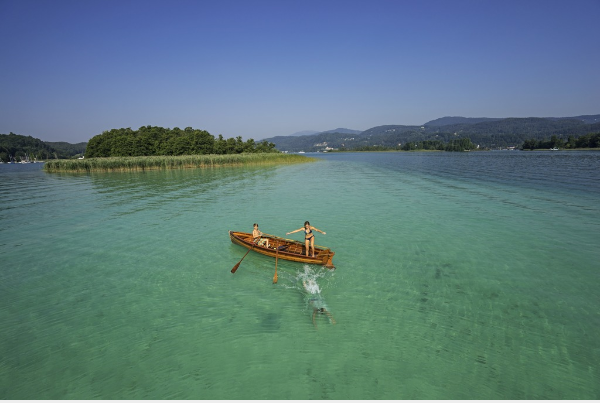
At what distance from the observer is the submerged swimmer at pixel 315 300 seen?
384 inches

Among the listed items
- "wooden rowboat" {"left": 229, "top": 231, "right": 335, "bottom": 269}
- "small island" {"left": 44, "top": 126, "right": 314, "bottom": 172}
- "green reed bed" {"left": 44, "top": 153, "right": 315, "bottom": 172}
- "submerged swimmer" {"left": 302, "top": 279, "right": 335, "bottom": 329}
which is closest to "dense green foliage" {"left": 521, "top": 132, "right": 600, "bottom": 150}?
"small island" {"left": 44, "top": 126, "right": 314, "bottom": 172}

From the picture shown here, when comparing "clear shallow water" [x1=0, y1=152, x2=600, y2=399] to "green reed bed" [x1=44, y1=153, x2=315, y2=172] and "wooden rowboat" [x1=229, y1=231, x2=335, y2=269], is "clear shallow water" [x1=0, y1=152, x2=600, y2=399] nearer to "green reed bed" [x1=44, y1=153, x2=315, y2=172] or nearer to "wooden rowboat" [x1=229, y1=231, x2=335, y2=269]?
"wooden rowboat" [x1=229, y1=231, x2=335, y2=269]

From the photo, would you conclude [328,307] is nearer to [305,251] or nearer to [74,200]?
[305,251]

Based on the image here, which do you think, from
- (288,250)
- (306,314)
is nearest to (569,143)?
(288,250)

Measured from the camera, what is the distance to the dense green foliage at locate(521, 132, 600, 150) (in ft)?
484

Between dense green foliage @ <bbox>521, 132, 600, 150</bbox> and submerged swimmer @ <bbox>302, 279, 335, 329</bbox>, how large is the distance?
7854 inches

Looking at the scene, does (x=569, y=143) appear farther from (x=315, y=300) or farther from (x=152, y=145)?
(x=315, y=300)

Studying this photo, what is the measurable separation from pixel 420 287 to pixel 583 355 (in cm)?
468

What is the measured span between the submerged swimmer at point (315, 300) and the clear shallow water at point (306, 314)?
0.23 metres

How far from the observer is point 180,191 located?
3644 centimetres

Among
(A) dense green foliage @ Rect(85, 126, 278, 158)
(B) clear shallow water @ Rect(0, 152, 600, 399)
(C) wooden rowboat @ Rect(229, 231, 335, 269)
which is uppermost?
(A) dense green foliage @ Rect(85, 126, 278, 158)

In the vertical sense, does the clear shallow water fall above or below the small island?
below

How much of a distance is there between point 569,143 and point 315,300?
218 metres

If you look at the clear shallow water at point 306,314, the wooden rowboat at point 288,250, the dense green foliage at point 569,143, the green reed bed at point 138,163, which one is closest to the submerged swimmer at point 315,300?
the clear shallow water at point 306,314
